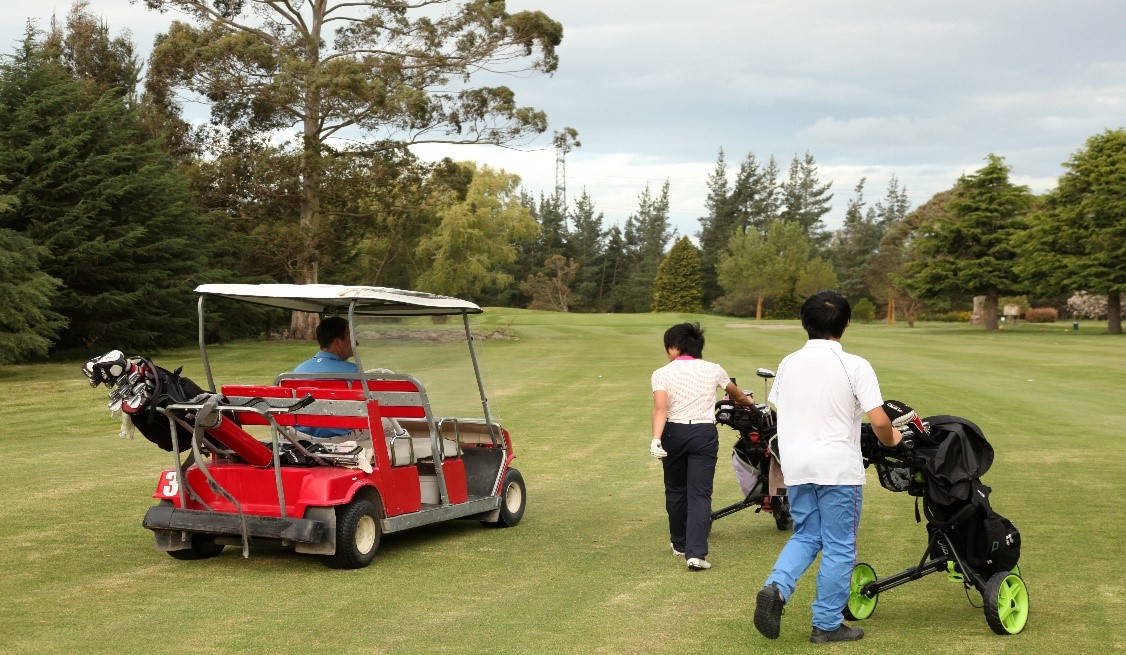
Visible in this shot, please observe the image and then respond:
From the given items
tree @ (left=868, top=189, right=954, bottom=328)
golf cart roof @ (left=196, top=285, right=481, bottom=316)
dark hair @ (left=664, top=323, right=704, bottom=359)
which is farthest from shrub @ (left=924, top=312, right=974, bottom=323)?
dark hair @ (left=664, top=323, right=704, bottom=359)

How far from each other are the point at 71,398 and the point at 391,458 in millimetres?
16981

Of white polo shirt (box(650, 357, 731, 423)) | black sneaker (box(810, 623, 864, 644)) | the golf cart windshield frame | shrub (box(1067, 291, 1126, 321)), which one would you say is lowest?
shrub (box(1067, 291, 1126, 321))

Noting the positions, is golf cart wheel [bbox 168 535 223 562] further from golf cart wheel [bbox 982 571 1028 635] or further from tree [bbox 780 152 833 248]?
tree [bbox 780 152 833 248]

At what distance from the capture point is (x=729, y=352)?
134 feet

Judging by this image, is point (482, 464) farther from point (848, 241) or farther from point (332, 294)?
point (848, 241)

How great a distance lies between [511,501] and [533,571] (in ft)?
6.21

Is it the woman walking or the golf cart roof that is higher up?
the golf cart roof

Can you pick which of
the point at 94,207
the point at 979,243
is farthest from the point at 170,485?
the point at 979,243

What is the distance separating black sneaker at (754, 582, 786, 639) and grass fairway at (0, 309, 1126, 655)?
10 cm

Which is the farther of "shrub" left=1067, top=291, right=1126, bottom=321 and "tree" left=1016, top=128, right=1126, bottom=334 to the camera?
"shrub" left=1067, top=291, right=1126, bottom=321

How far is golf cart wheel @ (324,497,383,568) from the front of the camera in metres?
7.67

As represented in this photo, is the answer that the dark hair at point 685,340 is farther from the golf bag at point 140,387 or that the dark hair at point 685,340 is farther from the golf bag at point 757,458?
the golf bag at point 140,387

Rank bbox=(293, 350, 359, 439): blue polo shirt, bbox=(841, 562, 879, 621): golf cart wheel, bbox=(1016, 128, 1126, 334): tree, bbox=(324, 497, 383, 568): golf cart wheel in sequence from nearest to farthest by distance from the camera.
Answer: bbox=(841, 562, 879, 621): golf cart wheel → bbox=(324, 497, 383, 568): golf cart wheel → bbox=(293, 350, 359, 439): blue polo shirt → bbox=(1016, 128, 1126, 334): tree

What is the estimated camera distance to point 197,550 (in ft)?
26.9
